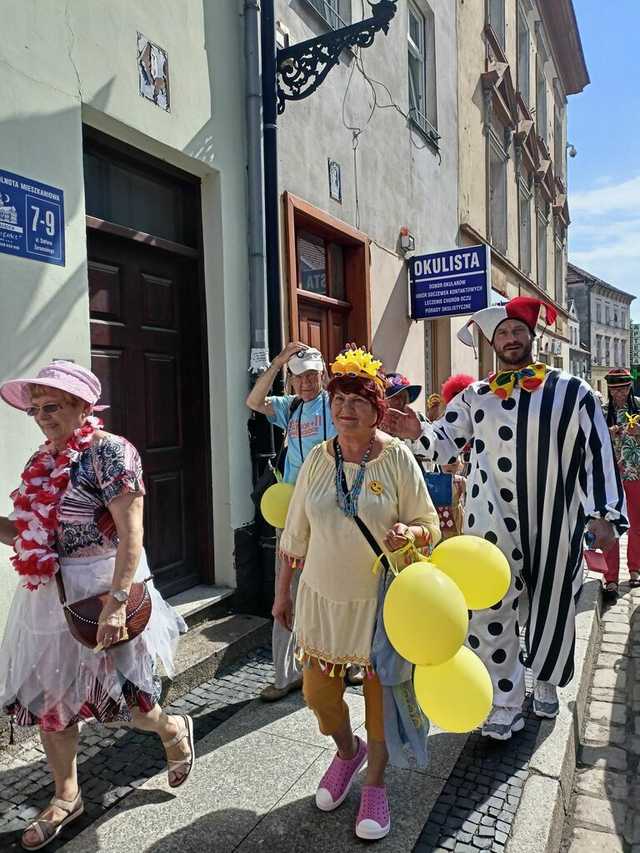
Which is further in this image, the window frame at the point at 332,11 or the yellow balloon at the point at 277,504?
the window frame at the point at 332,11

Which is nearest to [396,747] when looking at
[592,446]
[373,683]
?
[373,683]

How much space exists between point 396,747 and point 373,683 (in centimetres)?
22

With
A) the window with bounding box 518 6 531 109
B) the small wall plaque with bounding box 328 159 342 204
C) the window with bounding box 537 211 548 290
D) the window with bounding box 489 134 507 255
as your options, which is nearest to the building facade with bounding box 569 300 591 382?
the window with bounding box 537 211 548 290

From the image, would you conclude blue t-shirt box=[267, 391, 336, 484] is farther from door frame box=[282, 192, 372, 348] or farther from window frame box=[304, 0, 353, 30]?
window frame box=[304, 0, 353, 30]

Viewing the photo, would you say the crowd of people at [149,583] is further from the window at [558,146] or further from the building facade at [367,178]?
the window at [558,146]

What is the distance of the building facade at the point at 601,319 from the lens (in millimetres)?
53750

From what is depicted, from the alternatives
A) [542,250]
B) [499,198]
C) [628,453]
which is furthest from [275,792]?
[542,250]

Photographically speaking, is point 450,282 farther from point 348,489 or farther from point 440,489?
point 348,489

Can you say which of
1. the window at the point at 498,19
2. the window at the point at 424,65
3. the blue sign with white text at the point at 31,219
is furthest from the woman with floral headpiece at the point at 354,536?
the window at the point at 498,19

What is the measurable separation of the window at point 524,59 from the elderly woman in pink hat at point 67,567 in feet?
48.8

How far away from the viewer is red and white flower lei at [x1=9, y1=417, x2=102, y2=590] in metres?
2.29

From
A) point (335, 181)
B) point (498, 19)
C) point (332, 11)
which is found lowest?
point (335, 181)

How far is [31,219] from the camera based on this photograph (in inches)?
123

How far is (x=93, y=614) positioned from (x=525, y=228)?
1507cm
